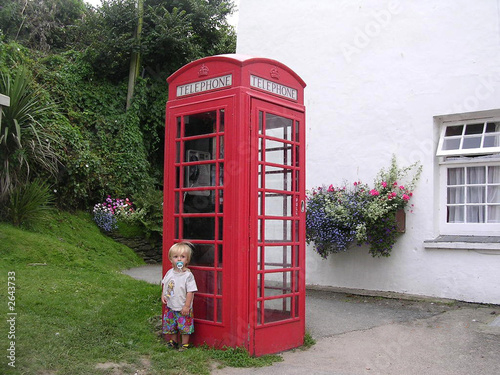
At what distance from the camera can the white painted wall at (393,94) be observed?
22.5ft

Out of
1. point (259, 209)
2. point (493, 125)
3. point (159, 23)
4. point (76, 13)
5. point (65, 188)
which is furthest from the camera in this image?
point (76, 13)

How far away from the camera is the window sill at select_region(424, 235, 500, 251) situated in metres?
6.49

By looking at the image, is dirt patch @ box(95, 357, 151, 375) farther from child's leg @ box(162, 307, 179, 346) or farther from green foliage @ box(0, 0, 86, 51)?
green foliage @ box(0, 0, 86, 51)

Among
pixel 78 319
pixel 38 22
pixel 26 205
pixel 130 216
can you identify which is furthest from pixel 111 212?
pixel 38 22

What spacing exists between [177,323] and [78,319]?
3.66 feet

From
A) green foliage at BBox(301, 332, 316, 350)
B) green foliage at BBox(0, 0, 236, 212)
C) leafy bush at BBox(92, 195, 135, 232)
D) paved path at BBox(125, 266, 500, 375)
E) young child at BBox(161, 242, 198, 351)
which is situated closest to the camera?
paved path at BBox(125, 266, 500, 375)

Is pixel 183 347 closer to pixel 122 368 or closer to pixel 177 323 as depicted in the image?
pixel 177 323

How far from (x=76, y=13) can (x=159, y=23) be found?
11.6 feet

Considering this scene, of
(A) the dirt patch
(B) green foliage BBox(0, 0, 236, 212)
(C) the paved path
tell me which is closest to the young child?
(A) the dirt patch

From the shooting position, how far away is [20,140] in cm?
802

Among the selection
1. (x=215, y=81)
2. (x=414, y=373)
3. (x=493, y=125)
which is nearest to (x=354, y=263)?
(x=493, y=125)

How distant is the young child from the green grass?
0.17m

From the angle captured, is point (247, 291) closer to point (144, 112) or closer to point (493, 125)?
point (493, 125)

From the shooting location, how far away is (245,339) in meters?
4.56
